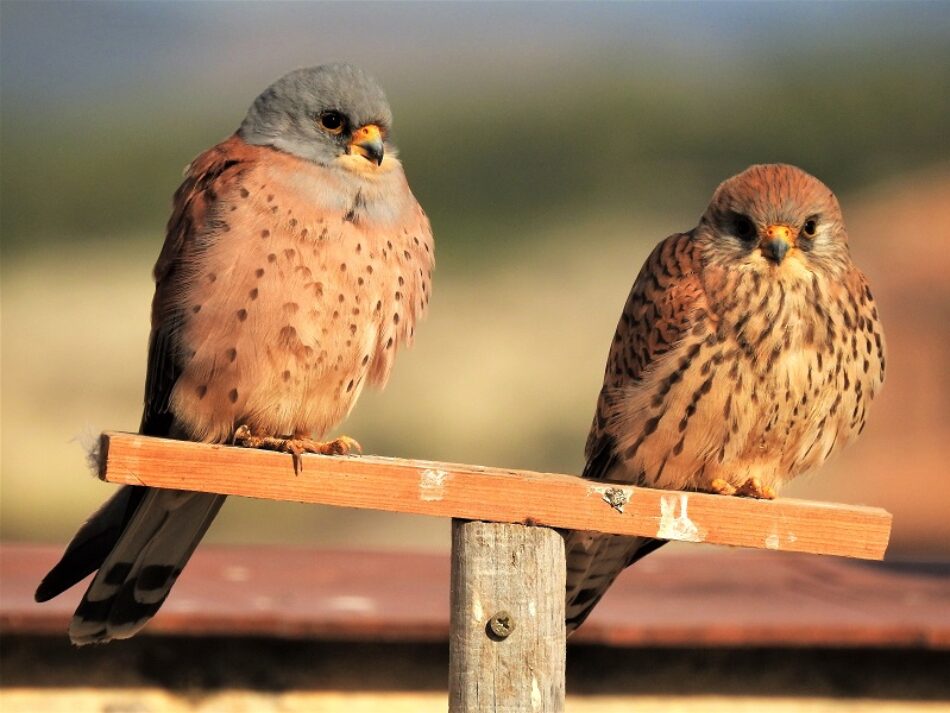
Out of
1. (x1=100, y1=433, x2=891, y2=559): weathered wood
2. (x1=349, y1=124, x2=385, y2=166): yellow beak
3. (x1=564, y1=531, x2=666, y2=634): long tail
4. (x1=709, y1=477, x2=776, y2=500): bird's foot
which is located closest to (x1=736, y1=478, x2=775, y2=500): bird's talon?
(x1=709, y1=477, x2=776, y2=500): bird's foot

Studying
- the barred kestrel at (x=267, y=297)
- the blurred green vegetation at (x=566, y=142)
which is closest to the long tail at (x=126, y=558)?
the barred kestrel at (x=267, y=297)

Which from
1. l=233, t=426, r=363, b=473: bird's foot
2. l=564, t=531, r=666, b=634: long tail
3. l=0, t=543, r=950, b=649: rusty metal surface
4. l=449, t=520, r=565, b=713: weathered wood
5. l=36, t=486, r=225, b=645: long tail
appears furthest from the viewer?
l=0, t=543, r=950, b=649: rusty metal surface

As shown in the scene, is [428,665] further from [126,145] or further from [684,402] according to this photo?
[126,145]

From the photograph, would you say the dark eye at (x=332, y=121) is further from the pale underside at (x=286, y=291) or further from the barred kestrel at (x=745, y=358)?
the barred kestrel at (x=745, y=358)

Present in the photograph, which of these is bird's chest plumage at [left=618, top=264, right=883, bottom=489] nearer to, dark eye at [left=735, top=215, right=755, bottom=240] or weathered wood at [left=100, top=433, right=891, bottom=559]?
dark eye at [left=735, top=215, right=755, bottom=240]

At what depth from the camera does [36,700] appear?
4664 mm

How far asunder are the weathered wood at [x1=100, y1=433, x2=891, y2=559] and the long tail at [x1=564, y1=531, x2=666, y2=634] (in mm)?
611

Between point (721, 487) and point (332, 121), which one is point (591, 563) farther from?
point (332, 121)

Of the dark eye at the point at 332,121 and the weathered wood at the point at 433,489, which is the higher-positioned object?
the dark eye at the point at 332,121

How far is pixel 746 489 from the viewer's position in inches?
154

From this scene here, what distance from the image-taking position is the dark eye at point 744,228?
3.98 metres

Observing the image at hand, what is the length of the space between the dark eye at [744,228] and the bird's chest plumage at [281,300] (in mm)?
805

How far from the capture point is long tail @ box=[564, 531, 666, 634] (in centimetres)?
392

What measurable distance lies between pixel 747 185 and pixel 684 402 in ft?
1.78
